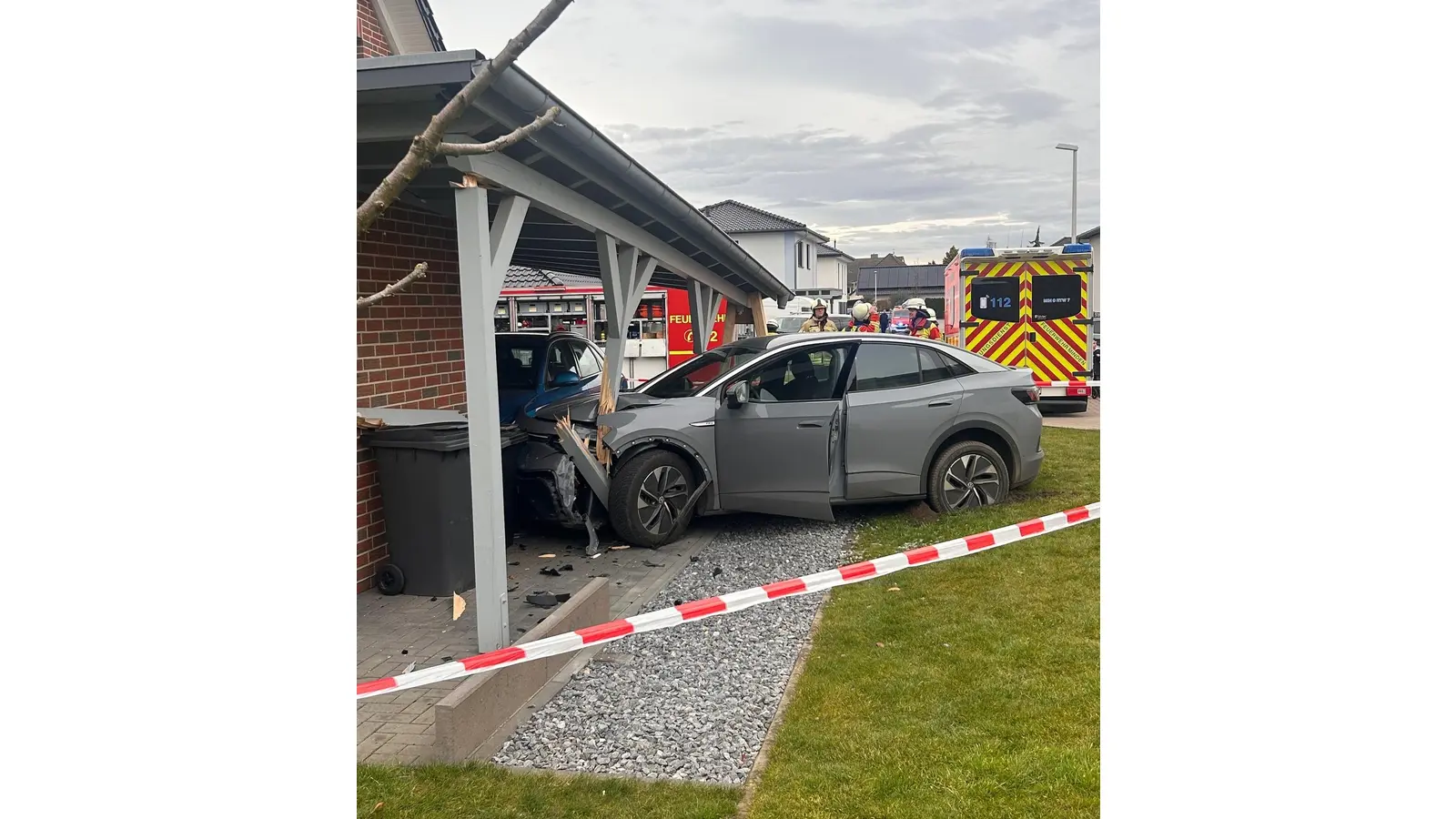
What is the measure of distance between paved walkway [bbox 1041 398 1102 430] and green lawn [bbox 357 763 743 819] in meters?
11.5

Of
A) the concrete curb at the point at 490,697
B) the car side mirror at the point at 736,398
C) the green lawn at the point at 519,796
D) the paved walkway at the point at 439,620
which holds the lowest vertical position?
the green lawn at the point at 519,796

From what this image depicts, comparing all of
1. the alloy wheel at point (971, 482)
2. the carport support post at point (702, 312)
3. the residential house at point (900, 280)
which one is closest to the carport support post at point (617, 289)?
the alloy wheel at point (971, 482)

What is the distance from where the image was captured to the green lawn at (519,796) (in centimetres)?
346

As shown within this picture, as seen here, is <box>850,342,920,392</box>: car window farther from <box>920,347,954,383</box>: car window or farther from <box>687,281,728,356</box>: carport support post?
<box>687,281,728,356</box>: carport support post

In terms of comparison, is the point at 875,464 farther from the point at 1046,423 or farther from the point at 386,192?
the point at 1046,423

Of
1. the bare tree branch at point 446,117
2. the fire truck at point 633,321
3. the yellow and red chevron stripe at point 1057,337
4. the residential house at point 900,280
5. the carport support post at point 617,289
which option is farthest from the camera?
the residential house at point 900,280

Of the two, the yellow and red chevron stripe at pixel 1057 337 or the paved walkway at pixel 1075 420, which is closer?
the paved walkway at pixel 1075 420

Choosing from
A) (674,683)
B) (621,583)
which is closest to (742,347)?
(621,583)

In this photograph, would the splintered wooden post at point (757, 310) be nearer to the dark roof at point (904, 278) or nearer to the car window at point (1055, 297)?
the car window at point (1055, 297)

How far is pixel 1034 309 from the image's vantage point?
1490cm

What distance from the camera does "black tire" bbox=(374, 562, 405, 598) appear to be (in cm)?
617

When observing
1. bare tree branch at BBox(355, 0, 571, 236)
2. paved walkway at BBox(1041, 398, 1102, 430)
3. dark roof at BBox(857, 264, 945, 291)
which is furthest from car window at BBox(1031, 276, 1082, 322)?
dark roof at BBox(857, 264, 945, 291)

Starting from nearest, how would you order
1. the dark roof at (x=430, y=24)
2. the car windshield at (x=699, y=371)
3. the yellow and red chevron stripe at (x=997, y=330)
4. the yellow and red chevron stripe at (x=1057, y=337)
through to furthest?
1. the car windshield at (x=699, y=371)
2. the dark roof at (x=430, y=24)
3. the yellow and red chevron stripe at (x=1057, y=337)
4. the yellow and red chevron stripe at (x=997, y=330)

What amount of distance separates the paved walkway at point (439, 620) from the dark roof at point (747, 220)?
42497 millimetres
